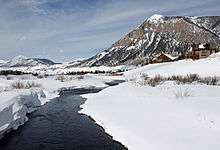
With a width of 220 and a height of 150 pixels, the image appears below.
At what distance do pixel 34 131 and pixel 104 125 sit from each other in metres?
4.79

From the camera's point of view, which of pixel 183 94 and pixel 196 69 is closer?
pixel 183 94

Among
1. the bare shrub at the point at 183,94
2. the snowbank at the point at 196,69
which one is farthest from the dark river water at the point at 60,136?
the snowbank at the point at 196,69

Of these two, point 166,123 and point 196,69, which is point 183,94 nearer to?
point 166,123

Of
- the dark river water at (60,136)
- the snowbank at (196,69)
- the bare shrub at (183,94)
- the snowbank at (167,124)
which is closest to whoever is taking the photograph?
the snowbank at (167,124)

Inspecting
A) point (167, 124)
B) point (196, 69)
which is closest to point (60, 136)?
point (167, 124)

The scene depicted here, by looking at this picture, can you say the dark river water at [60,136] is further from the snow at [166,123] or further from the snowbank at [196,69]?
the snowbank at [196,69]

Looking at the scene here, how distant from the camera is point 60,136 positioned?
2100cm

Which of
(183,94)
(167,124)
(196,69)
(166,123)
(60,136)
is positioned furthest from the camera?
(196,69)

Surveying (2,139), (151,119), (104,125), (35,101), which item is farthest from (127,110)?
(35,101)

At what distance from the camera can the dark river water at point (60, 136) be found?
1830 centimetres

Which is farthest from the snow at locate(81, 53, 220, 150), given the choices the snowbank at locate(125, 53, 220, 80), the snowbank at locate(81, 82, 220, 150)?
the snowbank at locate(125, 53, 220, 80)

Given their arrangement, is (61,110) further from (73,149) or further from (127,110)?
(73,149)

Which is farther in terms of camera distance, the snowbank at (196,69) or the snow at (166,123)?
the snowbank at (196,69)

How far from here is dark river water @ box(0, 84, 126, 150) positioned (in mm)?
18297
